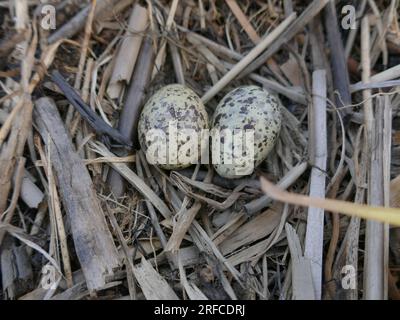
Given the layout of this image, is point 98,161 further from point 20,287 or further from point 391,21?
point 391,21

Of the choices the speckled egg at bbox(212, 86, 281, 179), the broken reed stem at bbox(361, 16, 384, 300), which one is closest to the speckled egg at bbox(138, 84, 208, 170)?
the speckled egg at bbox(212, 86, 281, 179)

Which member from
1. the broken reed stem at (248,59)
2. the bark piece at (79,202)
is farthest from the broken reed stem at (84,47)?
the broken reed stem at (248,59)

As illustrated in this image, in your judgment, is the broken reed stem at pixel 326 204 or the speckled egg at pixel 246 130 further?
the speckled egg at pixel 246 130

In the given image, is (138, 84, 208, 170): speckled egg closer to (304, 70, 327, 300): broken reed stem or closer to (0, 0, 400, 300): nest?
(0, 0, 400, 300): nest

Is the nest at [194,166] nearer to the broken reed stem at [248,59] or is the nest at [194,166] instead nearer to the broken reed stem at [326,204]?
the broken reed stem at [248,59]
